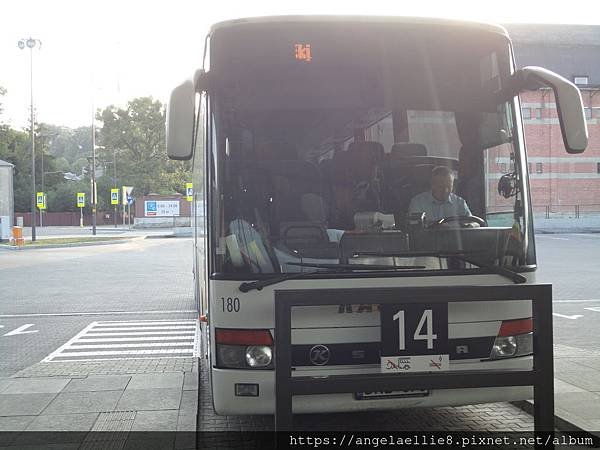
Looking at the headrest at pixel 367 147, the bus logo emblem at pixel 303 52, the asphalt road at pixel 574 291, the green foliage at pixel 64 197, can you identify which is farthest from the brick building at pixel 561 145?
the green foliage at pixel 64 197

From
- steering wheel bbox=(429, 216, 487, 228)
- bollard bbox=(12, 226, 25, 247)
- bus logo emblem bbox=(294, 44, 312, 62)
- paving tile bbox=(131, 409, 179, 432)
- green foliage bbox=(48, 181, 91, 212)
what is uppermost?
green foliage bbox=(48, 181, 91, 212)

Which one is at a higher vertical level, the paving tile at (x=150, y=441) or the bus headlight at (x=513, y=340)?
the bus headlight at (x=513, y=340)

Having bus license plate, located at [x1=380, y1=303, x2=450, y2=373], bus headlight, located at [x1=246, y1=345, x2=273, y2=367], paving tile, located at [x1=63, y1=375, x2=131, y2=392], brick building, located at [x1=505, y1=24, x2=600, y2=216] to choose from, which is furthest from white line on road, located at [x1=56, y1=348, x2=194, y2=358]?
brick building, located at [x1=505, y1=24, x2=600, y2=216]

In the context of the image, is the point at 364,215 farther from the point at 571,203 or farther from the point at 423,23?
the point at 571,203

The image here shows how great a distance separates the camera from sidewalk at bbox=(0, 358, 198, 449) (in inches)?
205

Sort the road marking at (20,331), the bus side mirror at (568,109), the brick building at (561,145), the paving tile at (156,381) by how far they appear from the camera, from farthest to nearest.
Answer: the brick building at (561,145)
the road marking at (20,331)
the paving tile at (156,381)
the bus side mirror at (568,109)

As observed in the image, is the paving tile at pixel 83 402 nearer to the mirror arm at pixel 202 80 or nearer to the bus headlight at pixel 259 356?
the bus headlight at pixel 259 356

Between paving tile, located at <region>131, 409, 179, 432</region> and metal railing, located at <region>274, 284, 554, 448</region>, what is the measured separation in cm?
202

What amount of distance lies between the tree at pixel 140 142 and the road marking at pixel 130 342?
221 ft

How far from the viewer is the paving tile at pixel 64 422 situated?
17.8 feet

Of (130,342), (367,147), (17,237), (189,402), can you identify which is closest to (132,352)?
(130,342)

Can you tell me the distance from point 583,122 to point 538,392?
5.92 ft

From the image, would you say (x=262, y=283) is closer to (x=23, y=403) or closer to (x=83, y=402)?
(x=83, y=402)

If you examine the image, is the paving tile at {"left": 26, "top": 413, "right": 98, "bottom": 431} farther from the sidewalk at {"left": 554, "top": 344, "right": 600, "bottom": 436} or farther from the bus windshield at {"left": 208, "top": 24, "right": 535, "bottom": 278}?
the sidewalk at {"left": 554, "top": 344, "right": 600, "bottom": 436}
